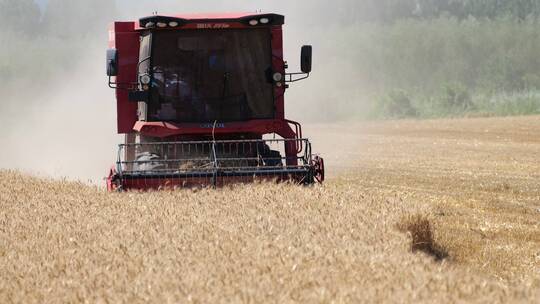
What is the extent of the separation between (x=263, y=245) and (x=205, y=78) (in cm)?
579

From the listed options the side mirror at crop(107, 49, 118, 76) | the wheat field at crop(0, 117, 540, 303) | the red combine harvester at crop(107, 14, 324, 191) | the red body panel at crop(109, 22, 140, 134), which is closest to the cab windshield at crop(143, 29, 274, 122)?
the red combine harvester at crop(107, 14, 324, 191)

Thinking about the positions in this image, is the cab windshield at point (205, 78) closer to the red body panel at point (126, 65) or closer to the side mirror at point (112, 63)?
the red body panel at point (126, 65)

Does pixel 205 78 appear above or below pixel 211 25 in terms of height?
below

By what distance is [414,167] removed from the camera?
1781 cm

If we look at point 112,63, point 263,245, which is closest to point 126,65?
point 112,63

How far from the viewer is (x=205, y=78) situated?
11.6 metres

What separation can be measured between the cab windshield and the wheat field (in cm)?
145

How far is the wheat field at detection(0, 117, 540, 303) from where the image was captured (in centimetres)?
485

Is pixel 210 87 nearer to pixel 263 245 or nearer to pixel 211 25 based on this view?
pixel 211 25

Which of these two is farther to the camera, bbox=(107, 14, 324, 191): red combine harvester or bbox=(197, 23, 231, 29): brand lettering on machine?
bbox=(197, 23, 231, 29): brand lettering on machine

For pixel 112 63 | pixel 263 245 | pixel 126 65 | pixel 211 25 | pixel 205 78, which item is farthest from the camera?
pixel 126 65

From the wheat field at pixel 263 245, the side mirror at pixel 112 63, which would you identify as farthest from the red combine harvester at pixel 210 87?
the wheat field at pixel 263 245

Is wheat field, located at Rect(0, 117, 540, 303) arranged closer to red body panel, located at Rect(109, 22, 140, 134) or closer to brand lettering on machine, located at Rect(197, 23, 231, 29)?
red body panel, located at Rect(109, 22, 140, 134)

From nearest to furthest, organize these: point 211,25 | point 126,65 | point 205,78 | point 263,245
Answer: point 263,245 → point 211,25 → point 205,78 → point 126,65
